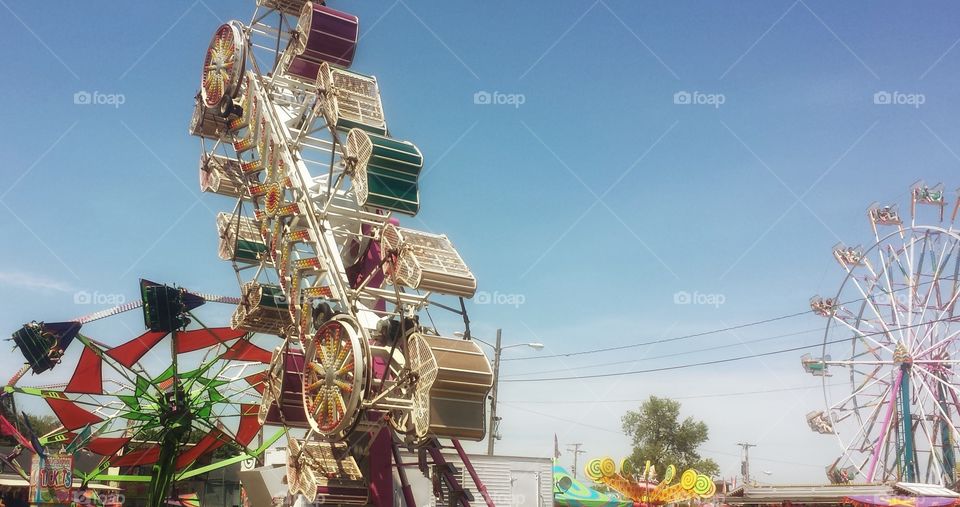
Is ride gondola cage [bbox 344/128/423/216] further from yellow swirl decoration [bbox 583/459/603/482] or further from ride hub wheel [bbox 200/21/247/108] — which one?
yellow swirl decoration [bbox 583/459/603/482]

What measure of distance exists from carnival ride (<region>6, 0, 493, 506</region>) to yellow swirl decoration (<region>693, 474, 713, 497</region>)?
546 inches

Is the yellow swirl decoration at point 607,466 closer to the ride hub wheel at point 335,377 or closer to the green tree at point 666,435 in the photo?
the ride hub wheel at point 335,377

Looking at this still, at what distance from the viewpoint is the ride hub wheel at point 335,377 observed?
49.4 ft

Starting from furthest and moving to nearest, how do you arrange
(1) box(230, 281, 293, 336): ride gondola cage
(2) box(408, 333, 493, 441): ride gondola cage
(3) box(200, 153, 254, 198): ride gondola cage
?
1. (3) box(200, 153, 254, 198): ride gondola cage
2. (1) box(230, 281, 293, 336): ride gondola cage
3. (2) box(408, 333, 493, 441): ride gondola cage

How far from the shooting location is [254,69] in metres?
21.3

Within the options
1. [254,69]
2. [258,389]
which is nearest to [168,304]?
[258,389]

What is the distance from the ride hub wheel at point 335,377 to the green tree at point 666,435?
199 ft

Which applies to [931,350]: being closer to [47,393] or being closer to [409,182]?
[409,182]

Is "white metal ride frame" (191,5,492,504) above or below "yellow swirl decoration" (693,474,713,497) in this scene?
above

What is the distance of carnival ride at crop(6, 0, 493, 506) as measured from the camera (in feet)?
49.8

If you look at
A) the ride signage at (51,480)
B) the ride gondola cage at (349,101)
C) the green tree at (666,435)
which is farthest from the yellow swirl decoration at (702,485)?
the green tree at (666,435)

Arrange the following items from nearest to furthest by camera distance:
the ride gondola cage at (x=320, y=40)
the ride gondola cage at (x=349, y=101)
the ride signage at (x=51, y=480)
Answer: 1. the ride gondola cage at (x=349, y=101)
2. the ride gondola cage at (x=320, y=40)
3. the ride signage at (x=51, y=480)

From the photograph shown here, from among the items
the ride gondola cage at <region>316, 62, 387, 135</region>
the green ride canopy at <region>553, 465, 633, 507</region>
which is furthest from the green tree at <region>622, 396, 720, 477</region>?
the ride gondola cage at <region>316, 62, 387, 135</region>

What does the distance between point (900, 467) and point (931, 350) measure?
22.9 ft
